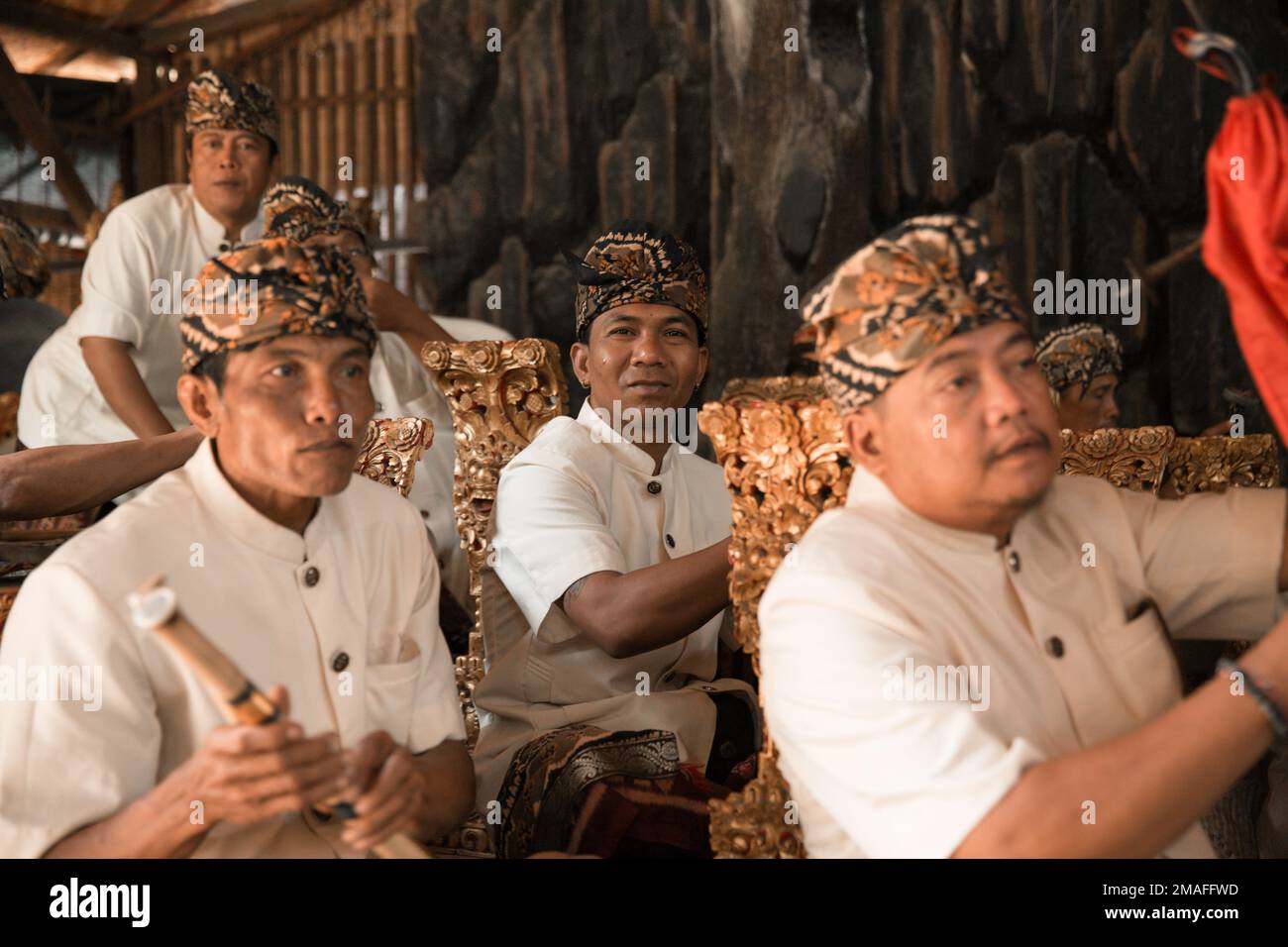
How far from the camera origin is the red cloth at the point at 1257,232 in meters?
1.51

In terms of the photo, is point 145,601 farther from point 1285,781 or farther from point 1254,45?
point 1254,45

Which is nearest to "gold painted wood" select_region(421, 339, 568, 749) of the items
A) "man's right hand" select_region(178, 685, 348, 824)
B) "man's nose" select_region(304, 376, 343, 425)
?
"man's nose" select_region(304, 376, 343, 425)

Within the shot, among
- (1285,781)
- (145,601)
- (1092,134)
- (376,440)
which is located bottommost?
(1285,781)

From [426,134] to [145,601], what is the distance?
5715 mm

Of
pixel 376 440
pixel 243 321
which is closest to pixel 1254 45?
pixel 376 440

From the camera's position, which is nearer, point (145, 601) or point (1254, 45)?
point (145, 601)

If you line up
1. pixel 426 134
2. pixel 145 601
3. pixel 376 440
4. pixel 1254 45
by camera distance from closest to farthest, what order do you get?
pixel 145 601, pixel 376 440, pixel 1254 45, pixel 426 134

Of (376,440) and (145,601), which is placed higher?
(376,440)

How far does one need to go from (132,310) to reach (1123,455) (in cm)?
277

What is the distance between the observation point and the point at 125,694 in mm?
1529

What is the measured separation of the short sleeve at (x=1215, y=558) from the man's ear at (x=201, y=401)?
3.97 ft

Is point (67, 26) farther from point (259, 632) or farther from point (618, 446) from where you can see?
point (259, 632)

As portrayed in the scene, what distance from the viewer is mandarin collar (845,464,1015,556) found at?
164 cm

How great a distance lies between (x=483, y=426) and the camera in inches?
109
